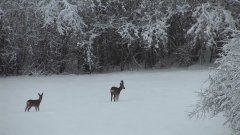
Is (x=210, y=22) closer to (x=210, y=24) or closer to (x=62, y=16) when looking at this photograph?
(x=210, y=24)

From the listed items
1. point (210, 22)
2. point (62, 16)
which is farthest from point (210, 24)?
point (62, 16)

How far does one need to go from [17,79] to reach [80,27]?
148 inches

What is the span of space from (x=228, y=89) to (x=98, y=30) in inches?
611

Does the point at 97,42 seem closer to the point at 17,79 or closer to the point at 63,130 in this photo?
the point at 17,79

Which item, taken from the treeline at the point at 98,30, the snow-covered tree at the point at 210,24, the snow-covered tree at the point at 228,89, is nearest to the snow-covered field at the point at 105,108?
the snow-covered tree at the point at 228,89

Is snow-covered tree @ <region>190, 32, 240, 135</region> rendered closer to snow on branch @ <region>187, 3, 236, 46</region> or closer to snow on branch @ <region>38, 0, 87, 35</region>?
snow on branch @ <region>187, 3, 236, 46</region>

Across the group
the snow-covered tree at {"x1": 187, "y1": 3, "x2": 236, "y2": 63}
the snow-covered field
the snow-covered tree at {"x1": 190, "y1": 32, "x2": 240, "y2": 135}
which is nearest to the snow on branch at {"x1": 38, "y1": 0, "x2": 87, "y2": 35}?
the snow-covered field

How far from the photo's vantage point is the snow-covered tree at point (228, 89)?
10.8 m

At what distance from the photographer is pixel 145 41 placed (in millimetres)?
25188

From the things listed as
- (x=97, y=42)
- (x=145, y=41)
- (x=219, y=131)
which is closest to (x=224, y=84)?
(x=219, y=131)

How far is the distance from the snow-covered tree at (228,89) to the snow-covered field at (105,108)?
108 cm

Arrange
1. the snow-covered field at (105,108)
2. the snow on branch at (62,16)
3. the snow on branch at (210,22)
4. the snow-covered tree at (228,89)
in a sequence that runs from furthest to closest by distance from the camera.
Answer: the snow on branch at (210,22), the snow on branch at (62,16), the snow-covered field at (105,108), the snow-covered tree at (228,89)

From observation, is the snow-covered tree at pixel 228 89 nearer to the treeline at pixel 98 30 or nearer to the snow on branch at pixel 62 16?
the treeline at pixel 98 30

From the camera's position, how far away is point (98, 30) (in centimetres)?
2605
